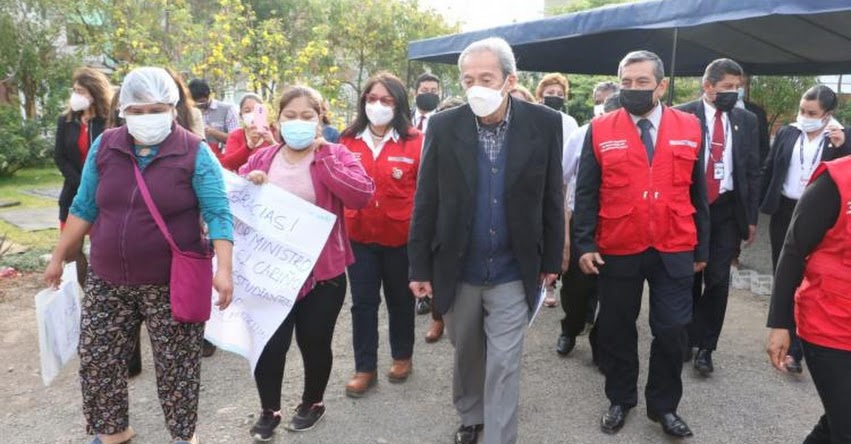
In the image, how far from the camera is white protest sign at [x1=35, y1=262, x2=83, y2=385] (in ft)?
10.2

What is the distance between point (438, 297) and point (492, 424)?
2.12ft

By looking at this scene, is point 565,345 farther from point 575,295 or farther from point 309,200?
point 309,200

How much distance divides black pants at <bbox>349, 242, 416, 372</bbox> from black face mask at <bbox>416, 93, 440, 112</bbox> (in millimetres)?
3299

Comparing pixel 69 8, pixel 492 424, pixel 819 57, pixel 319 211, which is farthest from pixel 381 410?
pixel 69 8

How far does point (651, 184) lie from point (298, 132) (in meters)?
1.83

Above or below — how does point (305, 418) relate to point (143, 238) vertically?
below

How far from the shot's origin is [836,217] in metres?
2.26

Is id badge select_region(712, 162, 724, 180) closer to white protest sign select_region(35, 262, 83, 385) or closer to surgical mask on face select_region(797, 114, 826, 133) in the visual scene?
surgical mask on face select_region(797, 114, 826, 133)

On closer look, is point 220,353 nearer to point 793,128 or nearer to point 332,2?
point 793,128

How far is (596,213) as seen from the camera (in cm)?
352

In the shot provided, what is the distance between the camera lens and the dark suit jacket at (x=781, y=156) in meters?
4.70

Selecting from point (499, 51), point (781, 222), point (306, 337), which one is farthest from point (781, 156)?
point (306, 337)

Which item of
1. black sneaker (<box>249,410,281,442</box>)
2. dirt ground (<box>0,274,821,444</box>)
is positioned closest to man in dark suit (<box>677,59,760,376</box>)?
dirt ground (<box>0,274,821,444</box>)

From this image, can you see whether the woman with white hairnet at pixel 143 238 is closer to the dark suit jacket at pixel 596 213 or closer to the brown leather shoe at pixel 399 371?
the brown leather shoe at pixel 399 371
